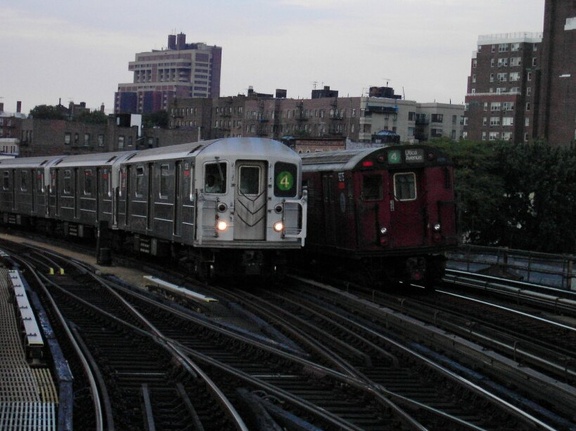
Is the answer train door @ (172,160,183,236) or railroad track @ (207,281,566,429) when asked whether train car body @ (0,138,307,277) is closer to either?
train door @ (172,160,183,236)

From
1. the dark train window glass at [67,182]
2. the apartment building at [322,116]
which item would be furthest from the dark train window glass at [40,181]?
the apartment building at [322,116]

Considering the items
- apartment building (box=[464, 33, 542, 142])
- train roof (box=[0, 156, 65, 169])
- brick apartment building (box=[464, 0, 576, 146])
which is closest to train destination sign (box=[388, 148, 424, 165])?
train roof (box=[0, 156, 65, 169])

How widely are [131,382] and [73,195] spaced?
2340 centimetres

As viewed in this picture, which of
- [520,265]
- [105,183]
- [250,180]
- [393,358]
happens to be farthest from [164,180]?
[393,358]

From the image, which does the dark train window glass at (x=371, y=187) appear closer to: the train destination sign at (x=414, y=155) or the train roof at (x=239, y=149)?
the train destination sign at (x=414, y=155)

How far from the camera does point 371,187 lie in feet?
67.6

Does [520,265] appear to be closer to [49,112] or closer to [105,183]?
[105,183]

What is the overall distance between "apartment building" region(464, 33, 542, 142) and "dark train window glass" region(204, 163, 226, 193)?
97.6m

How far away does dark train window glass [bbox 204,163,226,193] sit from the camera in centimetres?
2077

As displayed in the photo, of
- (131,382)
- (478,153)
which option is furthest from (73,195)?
(478,153)

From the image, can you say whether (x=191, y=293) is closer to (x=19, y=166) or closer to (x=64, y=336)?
(x=64, y=336)

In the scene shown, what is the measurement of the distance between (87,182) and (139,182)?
6894mm

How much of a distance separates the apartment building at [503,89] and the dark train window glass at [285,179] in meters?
96.7

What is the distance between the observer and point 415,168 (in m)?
20.9
